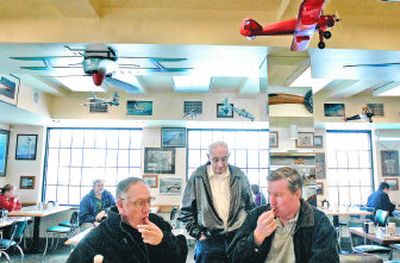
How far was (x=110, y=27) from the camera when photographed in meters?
3.34

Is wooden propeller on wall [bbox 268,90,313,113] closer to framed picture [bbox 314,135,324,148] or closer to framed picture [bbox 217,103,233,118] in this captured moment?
framed picture [bbox 217,103,233,118]

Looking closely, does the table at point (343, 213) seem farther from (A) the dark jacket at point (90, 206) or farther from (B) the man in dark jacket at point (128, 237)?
(B) the man in dark jacket at point (128, 237)

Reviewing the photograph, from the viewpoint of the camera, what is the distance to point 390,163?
8.27 m

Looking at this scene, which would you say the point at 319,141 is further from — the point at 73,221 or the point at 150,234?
the point at 150,234

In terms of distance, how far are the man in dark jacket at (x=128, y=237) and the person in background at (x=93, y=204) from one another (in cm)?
376

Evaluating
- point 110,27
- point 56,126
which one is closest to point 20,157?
point 56,126

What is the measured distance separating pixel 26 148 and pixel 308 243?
768 centimetres

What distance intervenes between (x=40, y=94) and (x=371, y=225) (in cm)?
650

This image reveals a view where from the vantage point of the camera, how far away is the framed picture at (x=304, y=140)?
366 centimetres

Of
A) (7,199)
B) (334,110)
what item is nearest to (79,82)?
(7,199)

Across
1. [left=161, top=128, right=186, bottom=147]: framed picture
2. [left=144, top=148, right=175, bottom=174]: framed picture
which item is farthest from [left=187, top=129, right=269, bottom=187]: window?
[left=144, top=148, right=175, bottom=174]: framed picture

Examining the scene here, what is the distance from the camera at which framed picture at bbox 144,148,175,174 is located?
7.80 meters

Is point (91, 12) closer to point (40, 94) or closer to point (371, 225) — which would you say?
point (40, 94)

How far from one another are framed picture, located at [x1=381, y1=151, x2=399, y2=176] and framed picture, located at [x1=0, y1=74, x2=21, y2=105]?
27.0 ft
